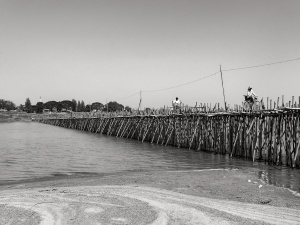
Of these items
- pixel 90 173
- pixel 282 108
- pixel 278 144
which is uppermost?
pixel 282 108

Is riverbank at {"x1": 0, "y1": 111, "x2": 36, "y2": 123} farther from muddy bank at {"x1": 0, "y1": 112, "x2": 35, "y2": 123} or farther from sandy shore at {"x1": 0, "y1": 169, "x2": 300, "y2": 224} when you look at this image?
sandy shore at {"x1": 0, "y1": 169, "x2": 300, "y2": 224}

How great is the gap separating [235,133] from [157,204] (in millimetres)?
11794

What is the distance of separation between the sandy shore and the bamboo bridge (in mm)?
5103

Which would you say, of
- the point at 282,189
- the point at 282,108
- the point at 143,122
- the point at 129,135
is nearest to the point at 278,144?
the point at 282,108

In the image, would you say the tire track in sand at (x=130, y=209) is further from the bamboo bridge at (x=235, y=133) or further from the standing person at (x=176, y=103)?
the standing person at (x=176, y=103)

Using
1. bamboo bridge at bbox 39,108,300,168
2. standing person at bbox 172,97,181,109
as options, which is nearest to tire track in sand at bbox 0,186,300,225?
bamboo bridge at bbox 39,108,300,168

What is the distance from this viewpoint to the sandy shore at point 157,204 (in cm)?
609

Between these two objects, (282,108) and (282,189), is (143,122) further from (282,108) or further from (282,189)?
(282,189)

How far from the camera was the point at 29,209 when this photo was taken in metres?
6.60

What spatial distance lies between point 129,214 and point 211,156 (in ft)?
41.5

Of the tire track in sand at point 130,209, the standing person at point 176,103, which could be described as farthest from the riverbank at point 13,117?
the tire track in sand at point 130,209

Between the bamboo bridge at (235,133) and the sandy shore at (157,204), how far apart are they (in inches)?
201

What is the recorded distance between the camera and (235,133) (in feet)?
59.4

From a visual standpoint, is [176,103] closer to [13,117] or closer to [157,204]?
[157,204]
